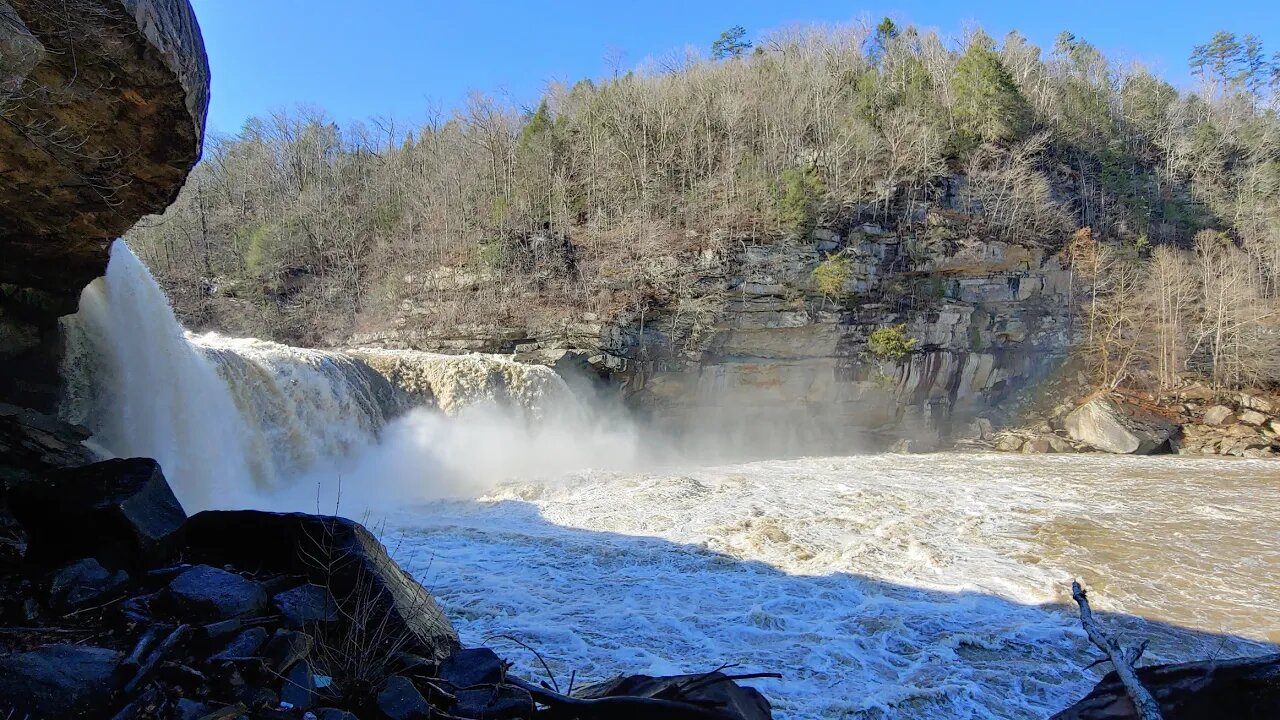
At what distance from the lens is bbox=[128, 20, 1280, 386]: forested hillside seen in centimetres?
2559

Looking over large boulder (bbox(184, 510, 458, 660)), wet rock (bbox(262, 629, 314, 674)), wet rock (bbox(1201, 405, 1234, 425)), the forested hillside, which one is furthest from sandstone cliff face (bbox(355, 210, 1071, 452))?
wet rock (bbox(262, 629, 314, 674))

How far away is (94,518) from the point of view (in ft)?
14.6

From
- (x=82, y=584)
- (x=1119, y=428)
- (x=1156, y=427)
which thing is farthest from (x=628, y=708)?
(x=1156, y=427)

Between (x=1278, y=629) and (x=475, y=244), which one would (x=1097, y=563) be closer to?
(x=1278, y=629)

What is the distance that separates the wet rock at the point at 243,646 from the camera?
3312 mm

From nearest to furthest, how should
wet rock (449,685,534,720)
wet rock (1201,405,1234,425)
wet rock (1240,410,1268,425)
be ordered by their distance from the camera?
wet rock (449,685,534,720), wet rock (1240,410,1268,425), wet rock (1201,405,1234,425)

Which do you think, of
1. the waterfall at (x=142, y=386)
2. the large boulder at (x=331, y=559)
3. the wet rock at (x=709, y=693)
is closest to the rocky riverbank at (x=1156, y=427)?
the wet rock at (x=709, y=693)

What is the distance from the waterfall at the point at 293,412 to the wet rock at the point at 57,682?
666 cm

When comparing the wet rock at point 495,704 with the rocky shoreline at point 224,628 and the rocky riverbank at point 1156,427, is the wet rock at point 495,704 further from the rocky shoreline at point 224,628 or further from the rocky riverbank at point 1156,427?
the rocky riverbank at point 1156,427

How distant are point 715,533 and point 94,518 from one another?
7.36 m

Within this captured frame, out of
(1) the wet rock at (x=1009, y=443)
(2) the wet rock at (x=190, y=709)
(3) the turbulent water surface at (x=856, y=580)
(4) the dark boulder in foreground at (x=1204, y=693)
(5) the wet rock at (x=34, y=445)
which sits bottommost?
(1) the wet rock at (x=1009, y=443)

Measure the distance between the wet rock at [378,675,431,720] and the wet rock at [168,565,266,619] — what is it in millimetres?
1132

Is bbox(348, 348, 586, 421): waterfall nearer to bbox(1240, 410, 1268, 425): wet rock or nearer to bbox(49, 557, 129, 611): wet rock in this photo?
bbox(49, 557, 129, 611): wet rock

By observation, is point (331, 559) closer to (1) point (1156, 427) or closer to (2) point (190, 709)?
(2) point (190, 709)
